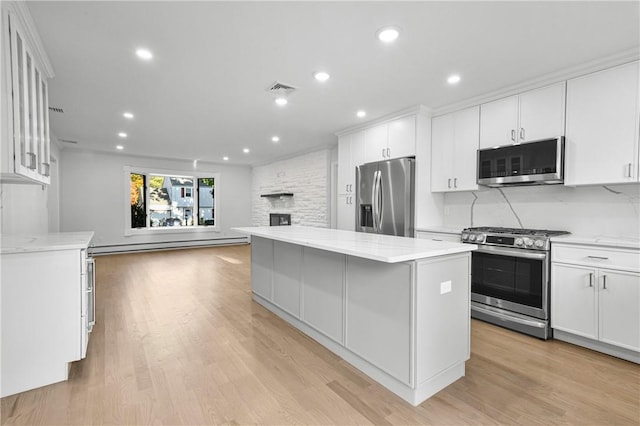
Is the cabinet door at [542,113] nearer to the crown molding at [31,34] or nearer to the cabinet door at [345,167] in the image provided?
the cabinet door at [345,167]

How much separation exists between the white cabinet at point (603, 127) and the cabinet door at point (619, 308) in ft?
2.82

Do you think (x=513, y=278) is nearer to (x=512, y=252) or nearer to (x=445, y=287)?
(x=512, y=252)

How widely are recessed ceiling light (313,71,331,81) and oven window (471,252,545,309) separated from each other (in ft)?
7.88

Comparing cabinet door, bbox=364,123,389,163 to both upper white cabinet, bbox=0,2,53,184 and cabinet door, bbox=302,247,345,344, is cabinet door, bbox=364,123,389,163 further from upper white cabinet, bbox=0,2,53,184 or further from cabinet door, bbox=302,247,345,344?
upper white cabinet, bbox=0,2,53,184

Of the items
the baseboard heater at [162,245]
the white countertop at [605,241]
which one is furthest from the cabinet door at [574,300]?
the baseboard heater at [162,245]

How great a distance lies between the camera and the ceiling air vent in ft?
10.4

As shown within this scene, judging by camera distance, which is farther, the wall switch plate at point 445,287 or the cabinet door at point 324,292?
the cabinet door at point 324,292

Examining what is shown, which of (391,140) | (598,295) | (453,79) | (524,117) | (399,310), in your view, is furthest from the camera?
(391,140)

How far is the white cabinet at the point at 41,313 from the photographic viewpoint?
1.91 m

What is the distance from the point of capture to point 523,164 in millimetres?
3125

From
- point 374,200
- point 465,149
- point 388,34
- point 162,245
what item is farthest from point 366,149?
point 162,245

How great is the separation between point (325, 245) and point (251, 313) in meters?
1.68

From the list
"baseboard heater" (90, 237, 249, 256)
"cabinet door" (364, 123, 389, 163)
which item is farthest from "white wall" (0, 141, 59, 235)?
"cabinet door" (364, 123, 389, 163)

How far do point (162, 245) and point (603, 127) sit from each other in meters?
8.71
